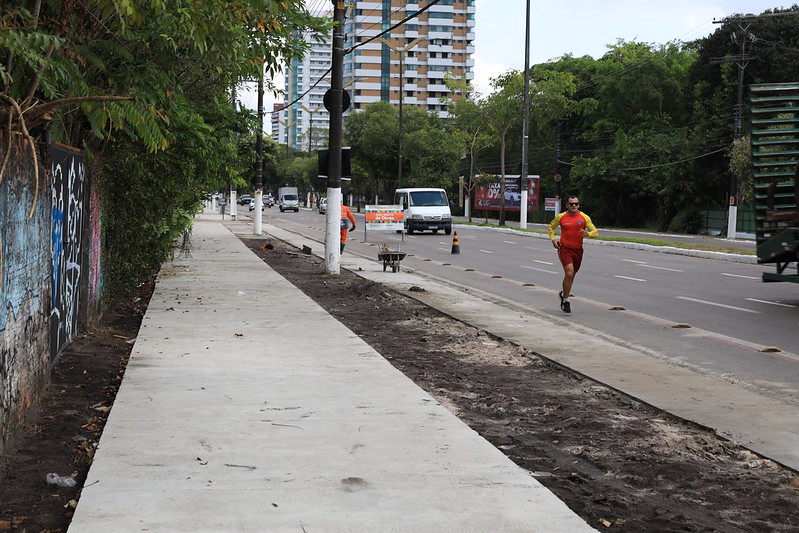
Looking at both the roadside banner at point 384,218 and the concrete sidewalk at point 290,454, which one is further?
the roadside banner at point 384,218

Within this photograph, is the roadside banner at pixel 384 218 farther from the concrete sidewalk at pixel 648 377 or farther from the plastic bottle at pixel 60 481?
the plastic bottle at pixel 60 481

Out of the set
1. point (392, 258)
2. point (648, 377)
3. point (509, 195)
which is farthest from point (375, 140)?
point (648, 377)

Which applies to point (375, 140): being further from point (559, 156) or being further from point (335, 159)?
point (335, 159)

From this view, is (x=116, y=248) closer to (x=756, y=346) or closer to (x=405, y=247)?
(x=756, y=346)

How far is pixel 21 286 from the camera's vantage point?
20.3 ft

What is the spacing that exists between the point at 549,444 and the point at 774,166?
35.3 feet

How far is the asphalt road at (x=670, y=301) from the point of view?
1022 cm

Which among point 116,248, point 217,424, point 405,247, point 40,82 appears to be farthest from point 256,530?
point 405,247

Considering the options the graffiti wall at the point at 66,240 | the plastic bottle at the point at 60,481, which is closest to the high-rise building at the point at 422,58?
the graffiti wall at the point at 66,240

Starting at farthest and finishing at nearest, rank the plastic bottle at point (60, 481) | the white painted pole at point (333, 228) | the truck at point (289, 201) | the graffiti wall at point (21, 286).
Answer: the truck at point (289, 201) → the white painted pole at point (333, 228) → the graffiti wall at point (21, 286) → the plastic bottle at point (60, 481)

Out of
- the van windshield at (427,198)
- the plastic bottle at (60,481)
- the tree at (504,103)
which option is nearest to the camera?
the plastic bottle at (60,481)

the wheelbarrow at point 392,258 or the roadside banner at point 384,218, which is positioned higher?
the roadside banner at point 384,218

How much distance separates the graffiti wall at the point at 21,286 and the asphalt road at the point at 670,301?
19.7 feet

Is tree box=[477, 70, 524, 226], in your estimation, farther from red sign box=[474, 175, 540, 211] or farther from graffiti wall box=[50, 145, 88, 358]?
graffiti wall box=[50, 145, 88, 358]
